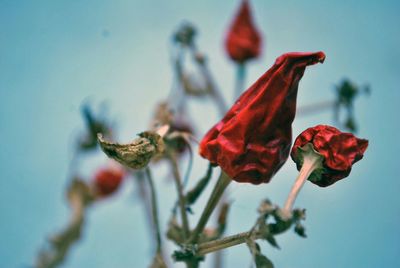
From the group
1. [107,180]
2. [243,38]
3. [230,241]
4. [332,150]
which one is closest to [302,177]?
[332,150]

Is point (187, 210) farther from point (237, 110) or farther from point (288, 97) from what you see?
point (288, 97)

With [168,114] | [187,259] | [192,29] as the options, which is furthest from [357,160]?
[192,29]

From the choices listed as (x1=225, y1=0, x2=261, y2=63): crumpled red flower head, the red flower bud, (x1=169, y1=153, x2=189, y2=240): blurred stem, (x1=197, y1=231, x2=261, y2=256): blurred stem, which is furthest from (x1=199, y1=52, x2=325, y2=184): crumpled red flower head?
the red flower bud

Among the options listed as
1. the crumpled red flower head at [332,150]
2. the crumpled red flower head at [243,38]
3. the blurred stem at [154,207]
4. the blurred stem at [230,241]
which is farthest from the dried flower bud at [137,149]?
the crumpled red flower head at [243,38]

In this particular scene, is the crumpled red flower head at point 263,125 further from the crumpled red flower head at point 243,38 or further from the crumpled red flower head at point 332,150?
the crumpled red flower head at point 243,38

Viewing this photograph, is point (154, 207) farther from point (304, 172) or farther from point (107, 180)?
point (107, 180)
